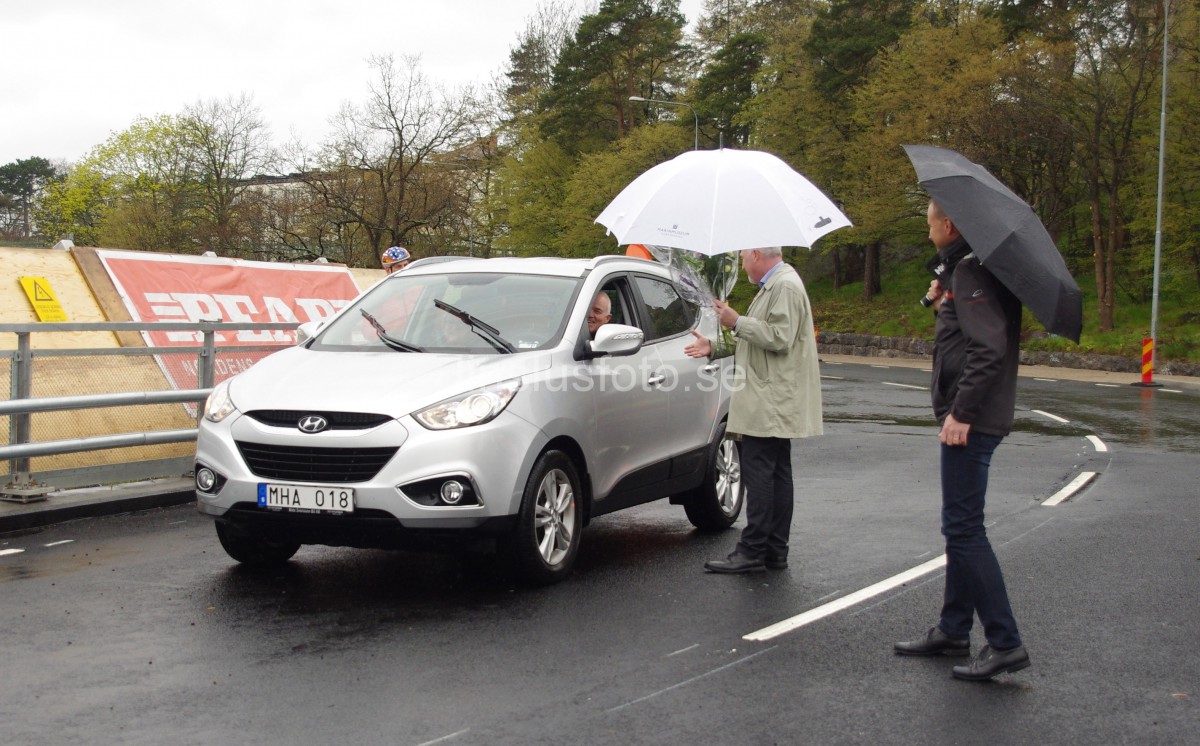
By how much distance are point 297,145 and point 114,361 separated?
2022 inches

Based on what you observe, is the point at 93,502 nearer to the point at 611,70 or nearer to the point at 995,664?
the point at 995,664

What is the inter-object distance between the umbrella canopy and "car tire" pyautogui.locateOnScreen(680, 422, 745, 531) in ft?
6.44

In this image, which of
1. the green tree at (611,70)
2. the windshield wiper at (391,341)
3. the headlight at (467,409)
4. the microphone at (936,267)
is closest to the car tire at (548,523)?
the headlight at (467,409)

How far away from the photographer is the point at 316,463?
6.04 m

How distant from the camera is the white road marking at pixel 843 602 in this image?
5719mm

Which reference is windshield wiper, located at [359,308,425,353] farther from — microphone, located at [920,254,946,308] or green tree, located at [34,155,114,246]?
green tree, located at [34,155,114,246]

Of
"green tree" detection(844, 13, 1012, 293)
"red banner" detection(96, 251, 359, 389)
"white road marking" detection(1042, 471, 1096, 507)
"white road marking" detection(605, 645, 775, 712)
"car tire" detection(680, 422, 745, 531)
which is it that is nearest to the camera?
"white road marking" detection(605, 645, 775, 712)

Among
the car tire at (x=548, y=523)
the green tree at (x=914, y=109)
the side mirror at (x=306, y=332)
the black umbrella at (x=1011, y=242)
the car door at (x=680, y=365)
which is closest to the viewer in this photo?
the black umbrella at (x=1011, y=242)

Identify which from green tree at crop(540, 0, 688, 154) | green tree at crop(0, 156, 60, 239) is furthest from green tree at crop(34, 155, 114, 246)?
green tree at crop(540, 0, 688, 154)

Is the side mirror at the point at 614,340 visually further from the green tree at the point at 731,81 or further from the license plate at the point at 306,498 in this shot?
the green tree at the point at 731,81

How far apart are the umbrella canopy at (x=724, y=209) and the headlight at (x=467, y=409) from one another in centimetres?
109

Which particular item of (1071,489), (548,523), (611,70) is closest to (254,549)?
(548,523)

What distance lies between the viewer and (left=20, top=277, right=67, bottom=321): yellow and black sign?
36.4 ft

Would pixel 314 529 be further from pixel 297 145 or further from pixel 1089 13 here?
pixel 297 145
